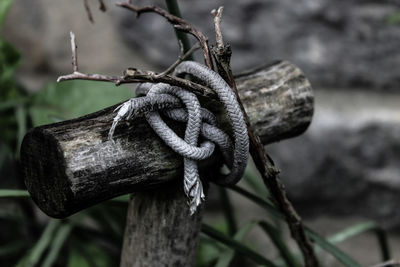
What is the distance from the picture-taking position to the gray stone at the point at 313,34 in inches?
33.4

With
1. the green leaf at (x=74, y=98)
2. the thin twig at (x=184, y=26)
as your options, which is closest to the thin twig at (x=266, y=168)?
the thin twig at (x=184, y=26)

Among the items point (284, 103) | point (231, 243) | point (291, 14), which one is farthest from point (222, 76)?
point (291, 14)

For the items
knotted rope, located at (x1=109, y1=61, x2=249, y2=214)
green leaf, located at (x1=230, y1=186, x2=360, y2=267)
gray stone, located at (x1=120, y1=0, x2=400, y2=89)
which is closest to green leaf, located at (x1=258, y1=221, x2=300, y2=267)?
green leaf, located at (x1=230, y1=186, x2=360, y2=267)

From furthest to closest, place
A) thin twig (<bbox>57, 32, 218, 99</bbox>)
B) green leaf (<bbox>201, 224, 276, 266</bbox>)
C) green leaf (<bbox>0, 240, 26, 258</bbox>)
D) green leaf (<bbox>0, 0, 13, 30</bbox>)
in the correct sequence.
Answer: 1. green leaf (<bbox>0, 240, 26, 258</bbox>)
2. green leaf (<bbox>0, 0, 13, 30</bbox>)
3. green leaf (<bbox>201, 224, 276, 266</bbox>)
4. thin twig (<bbox>57, 32, 218, 99</bbox>)

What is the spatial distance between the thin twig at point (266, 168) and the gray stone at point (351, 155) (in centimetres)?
32

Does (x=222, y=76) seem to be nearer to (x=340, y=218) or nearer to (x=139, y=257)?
(x=139, y=257)

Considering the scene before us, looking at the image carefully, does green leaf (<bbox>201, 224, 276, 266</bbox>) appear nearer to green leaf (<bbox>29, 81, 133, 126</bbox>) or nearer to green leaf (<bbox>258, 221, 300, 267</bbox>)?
green leaf (<bbox>258, 221, 300, 267</bbox>)

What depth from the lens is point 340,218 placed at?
0.95 m

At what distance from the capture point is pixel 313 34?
865 millimetres

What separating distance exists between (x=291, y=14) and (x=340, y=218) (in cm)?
37

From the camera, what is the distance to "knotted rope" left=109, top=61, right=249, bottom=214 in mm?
413

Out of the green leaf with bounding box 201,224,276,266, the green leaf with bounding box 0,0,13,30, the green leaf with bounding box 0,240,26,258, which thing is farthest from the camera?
the green leaf with bounding box 0,240,26,258

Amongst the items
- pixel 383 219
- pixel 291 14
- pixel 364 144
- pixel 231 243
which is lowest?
pixel 383 219

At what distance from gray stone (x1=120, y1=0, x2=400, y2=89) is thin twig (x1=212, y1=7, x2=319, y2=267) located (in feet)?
1.28
